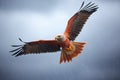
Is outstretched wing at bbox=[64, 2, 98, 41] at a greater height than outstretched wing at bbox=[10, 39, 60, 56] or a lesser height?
greater

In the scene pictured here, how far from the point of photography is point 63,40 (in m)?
8.21

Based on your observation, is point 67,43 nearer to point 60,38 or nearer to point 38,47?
point 60,38

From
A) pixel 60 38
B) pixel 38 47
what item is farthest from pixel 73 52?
pixel 38 47

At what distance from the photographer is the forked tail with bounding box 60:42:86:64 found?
8.28m

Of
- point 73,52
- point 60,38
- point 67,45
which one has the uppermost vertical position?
point 60,38

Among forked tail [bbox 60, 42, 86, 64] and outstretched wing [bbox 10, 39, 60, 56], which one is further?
outstretched wing [bbox 10, 39, 60, 56]

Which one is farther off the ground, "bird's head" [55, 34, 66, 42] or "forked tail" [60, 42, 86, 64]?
"bird's head" [55, 34, 66, 42]

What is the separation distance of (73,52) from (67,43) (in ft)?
1.19

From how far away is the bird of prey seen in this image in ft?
27.2

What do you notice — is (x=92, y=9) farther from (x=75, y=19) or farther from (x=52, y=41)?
(x=52, y=41)

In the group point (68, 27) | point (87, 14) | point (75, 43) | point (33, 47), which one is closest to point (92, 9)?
point (87, 14)

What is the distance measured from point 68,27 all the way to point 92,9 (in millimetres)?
1241

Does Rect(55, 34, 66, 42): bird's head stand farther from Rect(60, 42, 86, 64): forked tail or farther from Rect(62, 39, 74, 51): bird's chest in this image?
Rect(60, 42, 86, 64): forked tail

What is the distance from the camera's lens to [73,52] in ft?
27.4
